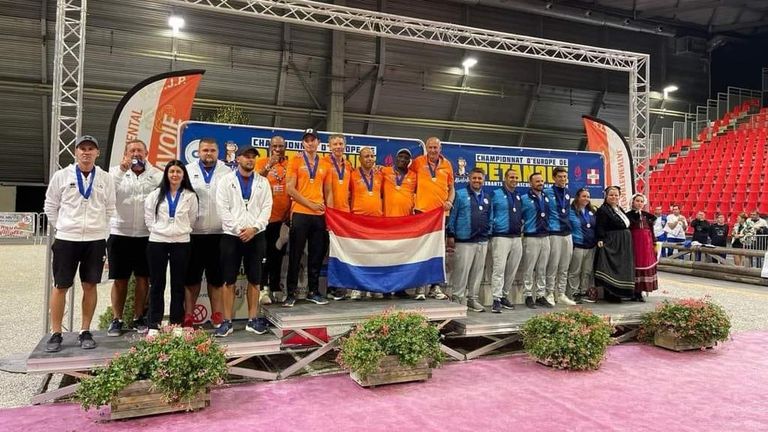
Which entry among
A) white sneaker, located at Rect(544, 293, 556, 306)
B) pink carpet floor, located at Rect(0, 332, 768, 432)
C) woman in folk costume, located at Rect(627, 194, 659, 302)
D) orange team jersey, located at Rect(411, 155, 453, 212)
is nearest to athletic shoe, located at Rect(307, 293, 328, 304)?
pink carpet floor, located at Rect(0, 332, 768, 432)

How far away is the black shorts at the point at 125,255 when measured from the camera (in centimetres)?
445

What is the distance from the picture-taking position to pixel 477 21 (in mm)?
19750

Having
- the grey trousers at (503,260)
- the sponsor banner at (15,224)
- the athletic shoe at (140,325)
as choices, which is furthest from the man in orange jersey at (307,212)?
the sponsor banner at (15,224)

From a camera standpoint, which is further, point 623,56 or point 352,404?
point 623,56

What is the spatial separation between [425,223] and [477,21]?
16414 millimetres

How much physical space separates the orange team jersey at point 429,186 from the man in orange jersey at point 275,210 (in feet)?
4.91

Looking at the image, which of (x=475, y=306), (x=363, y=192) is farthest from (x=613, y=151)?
(x=363, y=192)

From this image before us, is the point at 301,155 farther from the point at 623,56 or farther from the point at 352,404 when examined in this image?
the point at 623,56

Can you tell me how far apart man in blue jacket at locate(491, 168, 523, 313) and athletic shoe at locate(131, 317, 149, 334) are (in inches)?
143

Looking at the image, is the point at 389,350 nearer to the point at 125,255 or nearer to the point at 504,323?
the point at 504,323

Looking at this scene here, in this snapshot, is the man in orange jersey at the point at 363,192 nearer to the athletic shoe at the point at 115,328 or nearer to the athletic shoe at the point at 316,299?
the athletic shoe at the point at 316,299

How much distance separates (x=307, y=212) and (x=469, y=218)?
1875 millimetres

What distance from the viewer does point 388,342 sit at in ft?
14.0

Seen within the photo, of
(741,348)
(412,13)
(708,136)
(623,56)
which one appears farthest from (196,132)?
(708,136)
